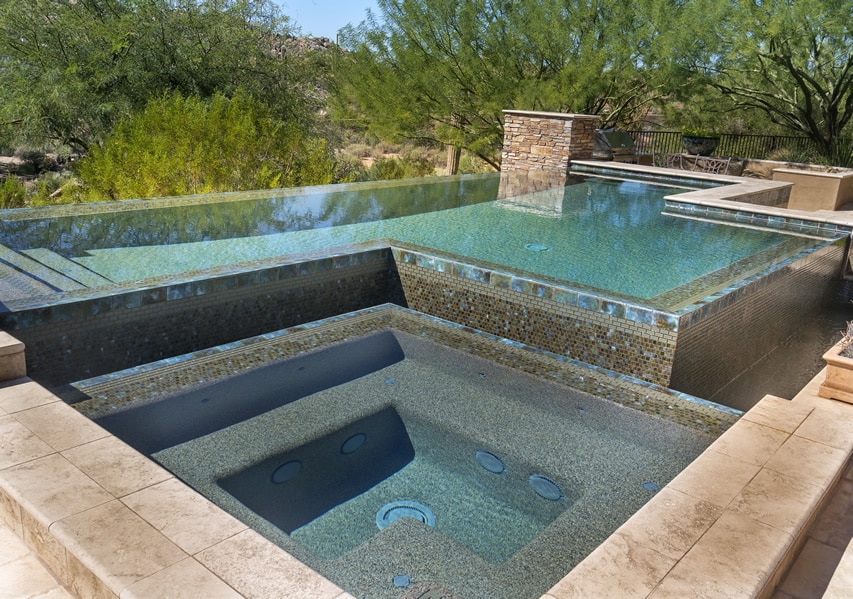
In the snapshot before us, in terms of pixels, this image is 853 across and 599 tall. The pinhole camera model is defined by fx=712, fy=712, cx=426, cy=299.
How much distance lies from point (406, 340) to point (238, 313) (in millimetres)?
1133

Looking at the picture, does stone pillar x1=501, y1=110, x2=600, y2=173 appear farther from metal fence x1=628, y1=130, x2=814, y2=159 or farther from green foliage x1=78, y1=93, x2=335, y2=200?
metal fence x1=628, y1=130, x2=814, y2=159

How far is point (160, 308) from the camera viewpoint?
14.1ft

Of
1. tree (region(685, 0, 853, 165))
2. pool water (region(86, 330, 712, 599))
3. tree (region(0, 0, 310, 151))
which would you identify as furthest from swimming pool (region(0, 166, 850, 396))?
tree (region(685, 0, 853, 165))

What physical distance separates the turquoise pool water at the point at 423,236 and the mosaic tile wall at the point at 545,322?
237 mm

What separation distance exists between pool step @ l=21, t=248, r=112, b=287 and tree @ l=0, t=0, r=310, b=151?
564 cm

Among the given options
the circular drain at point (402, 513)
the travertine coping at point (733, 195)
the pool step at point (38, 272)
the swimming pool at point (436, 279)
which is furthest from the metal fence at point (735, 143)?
the circular drain at point (402, 513)

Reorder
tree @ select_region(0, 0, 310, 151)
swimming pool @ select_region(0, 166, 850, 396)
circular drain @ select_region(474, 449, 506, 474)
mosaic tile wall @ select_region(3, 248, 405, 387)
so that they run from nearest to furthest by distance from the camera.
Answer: circular drain @ select_region(474, 449, 506, 474) < mosaic tile wall @ select_region(3, 248, 405, 387) < swimming pool @ select_region(0, 166, 850, 396) < tree @ select_region(0, 0, 310, 151)

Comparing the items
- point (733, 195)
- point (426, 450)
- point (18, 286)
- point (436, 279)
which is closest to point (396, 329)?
point (436, 279)

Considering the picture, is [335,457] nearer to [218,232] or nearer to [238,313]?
[238,313]

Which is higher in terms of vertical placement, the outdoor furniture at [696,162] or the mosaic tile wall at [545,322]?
the outdoor furniture at [696,162]

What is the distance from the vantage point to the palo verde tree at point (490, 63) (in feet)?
42.2

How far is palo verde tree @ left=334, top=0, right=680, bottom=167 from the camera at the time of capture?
42.2 feet

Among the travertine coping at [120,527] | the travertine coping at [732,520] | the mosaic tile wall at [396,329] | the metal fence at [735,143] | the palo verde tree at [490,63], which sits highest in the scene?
the palo verde tree at [490,63]

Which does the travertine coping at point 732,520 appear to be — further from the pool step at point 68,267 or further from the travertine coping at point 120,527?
the pool step at point 68,267
